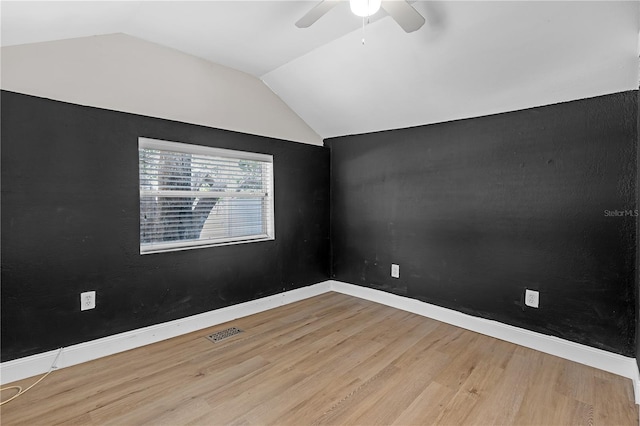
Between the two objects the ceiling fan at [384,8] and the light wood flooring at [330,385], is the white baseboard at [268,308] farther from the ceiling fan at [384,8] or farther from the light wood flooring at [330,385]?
the ceiling fan at [384,8]

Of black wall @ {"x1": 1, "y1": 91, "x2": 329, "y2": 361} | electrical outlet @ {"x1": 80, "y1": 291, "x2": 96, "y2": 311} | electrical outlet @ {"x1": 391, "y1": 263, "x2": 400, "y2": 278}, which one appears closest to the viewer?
black wall @ {"x1": 1, "y1": 91, "x2": 329, "y2": 361}

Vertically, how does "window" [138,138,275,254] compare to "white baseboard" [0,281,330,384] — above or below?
above

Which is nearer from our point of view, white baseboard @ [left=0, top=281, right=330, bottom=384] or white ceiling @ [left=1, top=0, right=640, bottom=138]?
white ceiling @ [left=1, top=0, right=640, bottom=138]

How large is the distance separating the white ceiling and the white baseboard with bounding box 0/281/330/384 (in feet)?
6.72

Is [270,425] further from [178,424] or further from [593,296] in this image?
[593,296]

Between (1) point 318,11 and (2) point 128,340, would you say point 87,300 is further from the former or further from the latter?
(1) point 318,11

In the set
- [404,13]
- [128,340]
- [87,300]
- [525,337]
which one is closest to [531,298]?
[525,337]

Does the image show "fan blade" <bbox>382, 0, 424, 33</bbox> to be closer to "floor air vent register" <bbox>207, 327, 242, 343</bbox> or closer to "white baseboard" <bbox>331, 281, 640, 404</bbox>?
"white baseboard" <bbox>331, 281, 640, 404</bbox>

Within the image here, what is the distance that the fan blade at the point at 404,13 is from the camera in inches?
65.7

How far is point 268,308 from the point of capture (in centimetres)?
350

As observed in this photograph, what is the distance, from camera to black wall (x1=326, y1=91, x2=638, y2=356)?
2303 mm

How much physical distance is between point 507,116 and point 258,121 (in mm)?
2365

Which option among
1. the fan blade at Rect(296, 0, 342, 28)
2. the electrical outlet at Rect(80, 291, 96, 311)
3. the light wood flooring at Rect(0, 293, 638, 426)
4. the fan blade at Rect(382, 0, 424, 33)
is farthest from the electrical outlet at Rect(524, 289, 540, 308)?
the electrical outlet at Rect(80, 291, 96, 311)

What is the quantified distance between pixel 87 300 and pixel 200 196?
3.90ft
